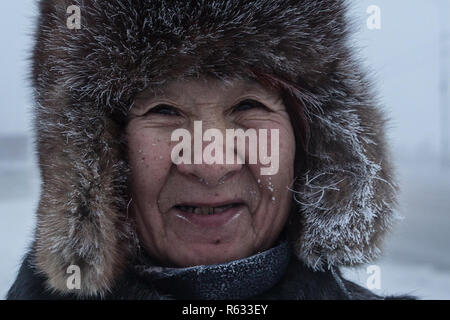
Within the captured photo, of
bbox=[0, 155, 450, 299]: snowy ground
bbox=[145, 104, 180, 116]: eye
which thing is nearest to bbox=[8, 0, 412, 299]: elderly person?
bbox=[145, 104, 180, 116]: eye

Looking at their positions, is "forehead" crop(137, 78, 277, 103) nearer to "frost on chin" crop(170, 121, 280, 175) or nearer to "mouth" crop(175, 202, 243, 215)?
"frost on chin" crop(170, 121, 280, 175)

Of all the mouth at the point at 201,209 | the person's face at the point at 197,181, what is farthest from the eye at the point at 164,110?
the mouth at the point at 201,209

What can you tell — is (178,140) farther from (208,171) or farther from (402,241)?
(402,241)

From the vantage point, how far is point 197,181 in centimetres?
109

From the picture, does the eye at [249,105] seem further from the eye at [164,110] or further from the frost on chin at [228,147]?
the eye at [164,110]

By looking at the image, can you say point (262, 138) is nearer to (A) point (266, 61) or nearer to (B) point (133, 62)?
(A) point (266, 61)

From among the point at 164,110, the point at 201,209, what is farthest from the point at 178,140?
the point at 201,209

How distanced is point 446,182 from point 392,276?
7.86 metres

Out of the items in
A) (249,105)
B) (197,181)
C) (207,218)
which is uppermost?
(249,105)

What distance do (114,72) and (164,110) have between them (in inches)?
6.5

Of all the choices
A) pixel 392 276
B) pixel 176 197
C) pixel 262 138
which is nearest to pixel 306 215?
pixel 262 138

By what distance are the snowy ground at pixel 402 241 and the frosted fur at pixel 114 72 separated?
218 mm

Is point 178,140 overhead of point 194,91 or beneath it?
beneath

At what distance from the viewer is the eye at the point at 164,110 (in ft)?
3.67
